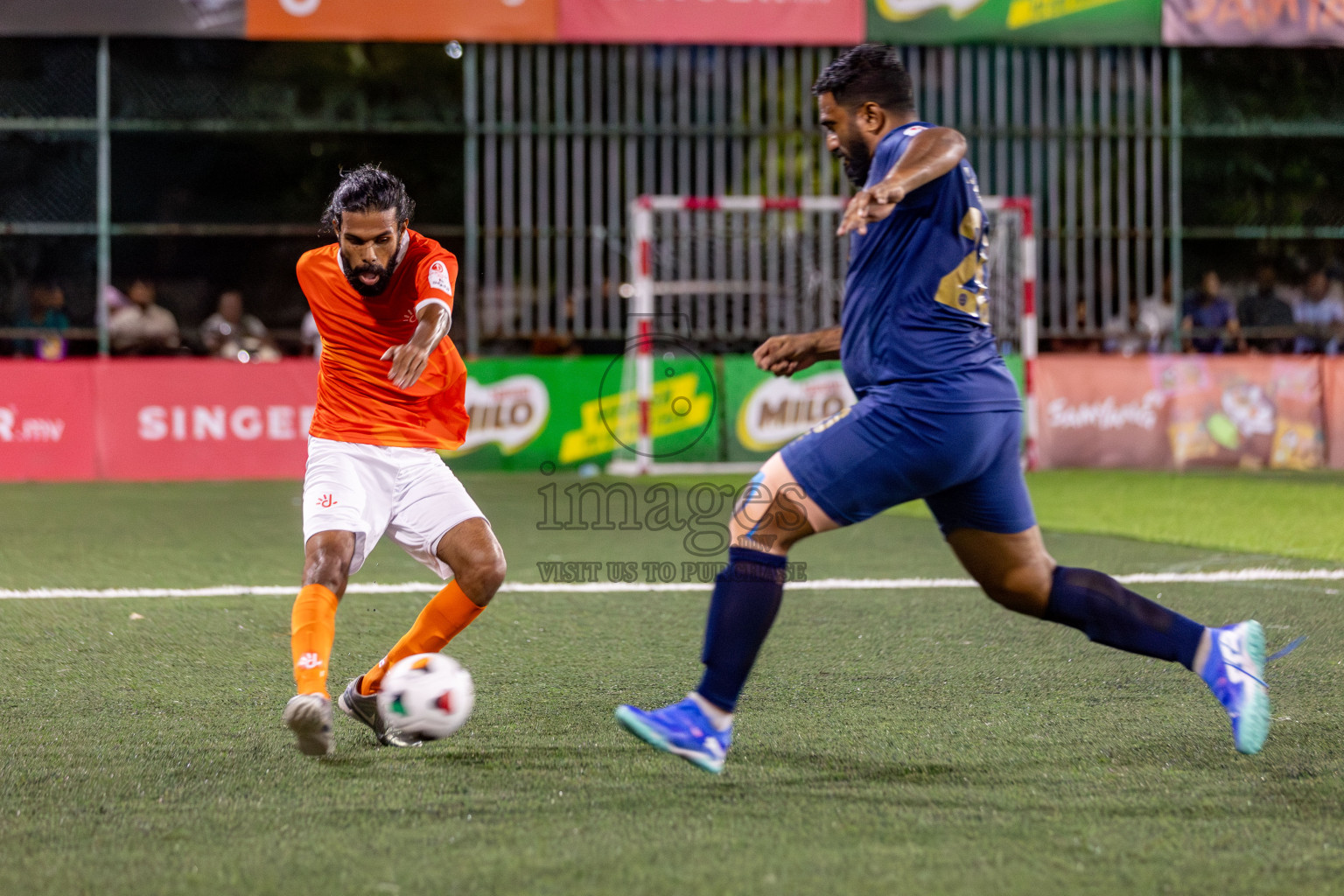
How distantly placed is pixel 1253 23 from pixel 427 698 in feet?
50.2

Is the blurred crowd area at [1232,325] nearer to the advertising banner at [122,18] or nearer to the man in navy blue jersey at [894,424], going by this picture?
the advertising banner at [122,18]

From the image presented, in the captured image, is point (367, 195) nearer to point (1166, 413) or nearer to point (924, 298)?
point (924, 298)

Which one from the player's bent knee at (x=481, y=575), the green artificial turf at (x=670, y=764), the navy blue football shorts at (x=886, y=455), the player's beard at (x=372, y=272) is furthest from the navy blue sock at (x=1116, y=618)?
the player's beard at (x=372, y=272)

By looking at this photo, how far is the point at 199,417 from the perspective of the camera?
14562 mm

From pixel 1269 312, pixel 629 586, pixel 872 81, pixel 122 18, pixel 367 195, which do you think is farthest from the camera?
pixel 1269 312

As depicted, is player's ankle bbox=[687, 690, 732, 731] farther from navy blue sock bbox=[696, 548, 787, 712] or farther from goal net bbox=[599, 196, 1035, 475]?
goal net bbox=[599, 196, 1035, 475]

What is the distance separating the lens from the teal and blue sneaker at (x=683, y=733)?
369cm

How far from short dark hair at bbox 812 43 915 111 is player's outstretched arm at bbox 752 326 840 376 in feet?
2.12

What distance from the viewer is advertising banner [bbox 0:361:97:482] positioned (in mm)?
14203

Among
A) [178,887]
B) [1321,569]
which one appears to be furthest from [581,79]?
[178,887]

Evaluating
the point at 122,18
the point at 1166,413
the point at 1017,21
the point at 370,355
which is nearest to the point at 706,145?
the point at 1017,21

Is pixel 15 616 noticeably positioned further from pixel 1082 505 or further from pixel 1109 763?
pixel 1082 505

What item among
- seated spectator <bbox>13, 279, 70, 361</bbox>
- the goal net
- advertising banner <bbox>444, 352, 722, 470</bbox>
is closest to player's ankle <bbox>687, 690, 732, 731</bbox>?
the goal net

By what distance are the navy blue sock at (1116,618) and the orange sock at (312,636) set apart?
206 cm
